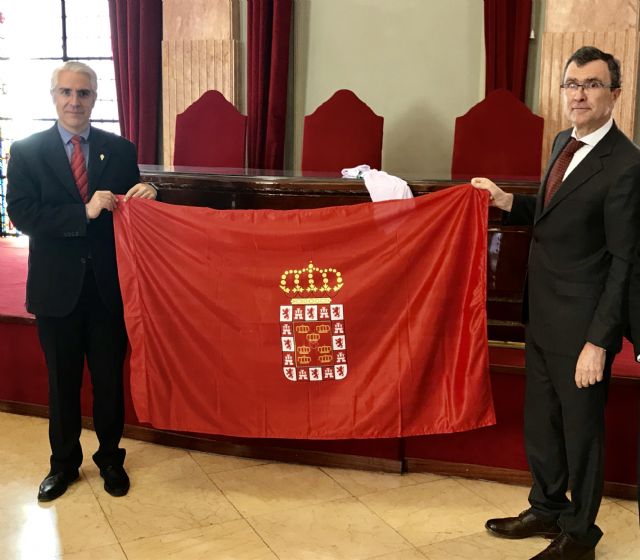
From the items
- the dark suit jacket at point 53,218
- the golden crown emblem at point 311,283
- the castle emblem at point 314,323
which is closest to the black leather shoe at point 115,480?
the dark suit jacket at point 53,218

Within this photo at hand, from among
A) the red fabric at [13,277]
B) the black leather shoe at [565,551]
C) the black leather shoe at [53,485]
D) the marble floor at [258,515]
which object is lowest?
the marble floor at [258,515]

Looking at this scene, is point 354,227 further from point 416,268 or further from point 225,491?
point 225,491

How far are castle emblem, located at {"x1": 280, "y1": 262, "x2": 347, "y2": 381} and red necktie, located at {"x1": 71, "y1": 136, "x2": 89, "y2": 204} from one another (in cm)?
72

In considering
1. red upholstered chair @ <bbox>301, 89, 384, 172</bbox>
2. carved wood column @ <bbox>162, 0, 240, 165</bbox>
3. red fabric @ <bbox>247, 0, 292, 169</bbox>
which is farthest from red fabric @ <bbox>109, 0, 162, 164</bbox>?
red upholstered chair @ <bbox>301, 89, 384, 172</bbox>

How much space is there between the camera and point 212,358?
2.83 metres

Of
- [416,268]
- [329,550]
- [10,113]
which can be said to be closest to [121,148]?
[416,268]

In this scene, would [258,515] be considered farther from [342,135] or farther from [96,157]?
[342,135]

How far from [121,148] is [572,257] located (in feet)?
5.07

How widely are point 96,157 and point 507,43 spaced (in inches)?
131

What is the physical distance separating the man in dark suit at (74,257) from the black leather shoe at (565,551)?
1414 mm

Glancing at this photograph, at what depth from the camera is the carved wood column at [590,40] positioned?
4.89 meters

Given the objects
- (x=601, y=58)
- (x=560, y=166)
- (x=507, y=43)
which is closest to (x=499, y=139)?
(x=507, y=43)

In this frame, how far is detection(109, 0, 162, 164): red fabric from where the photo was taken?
6.10 meters

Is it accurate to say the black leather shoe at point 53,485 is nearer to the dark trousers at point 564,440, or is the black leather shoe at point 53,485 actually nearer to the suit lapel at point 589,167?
the dark trousers at point 564,440
